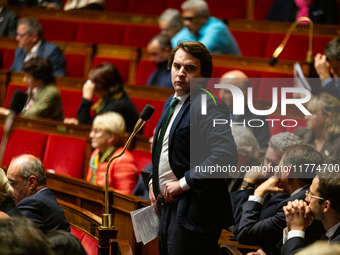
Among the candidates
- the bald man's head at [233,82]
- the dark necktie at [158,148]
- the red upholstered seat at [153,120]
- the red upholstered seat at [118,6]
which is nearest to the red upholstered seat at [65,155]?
the red upholstered seat at [153,120]

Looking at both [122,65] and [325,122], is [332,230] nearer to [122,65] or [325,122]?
[325,122]

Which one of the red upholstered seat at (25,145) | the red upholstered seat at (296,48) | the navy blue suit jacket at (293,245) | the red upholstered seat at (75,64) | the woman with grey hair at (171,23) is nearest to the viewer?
the navy blue suit jacket at (293,245)

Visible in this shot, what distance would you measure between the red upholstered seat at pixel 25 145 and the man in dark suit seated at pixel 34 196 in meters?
0.83

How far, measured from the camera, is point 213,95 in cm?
102

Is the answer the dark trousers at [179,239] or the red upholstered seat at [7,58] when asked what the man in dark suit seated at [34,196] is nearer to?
the dark trousers at [179,239]

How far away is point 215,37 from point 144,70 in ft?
1.83

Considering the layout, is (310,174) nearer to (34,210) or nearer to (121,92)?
(34,210)

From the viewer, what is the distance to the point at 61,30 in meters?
3.18

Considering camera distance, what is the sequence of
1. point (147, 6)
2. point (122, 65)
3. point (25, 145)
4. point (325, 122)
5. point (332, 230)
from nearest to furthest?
1. point (332, 230)
2. point (325, 122)
3. point (25, 145)
4. point (122, 65)
5. point (147, 6)

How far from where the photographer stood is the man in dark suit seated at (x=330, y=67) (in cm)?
171

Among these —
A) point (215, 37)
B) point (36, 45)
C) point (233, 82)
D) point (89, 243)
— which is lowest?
point (89, 243)

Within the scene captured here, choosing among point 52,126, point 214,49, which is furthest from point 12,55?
point 214,49

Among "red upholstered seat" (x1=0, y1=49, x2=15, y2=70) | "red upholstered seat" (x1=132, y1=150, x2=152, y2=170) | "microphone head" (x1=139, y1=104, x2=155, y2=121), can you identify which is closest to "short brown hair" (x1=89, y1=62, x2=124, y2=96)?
"red upholstered seat" (x1=132, y1=150, x2=152, y2=170)

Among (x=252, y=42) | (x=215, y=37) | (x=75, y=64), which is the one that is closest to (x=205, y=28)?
(x=215, y=37)
